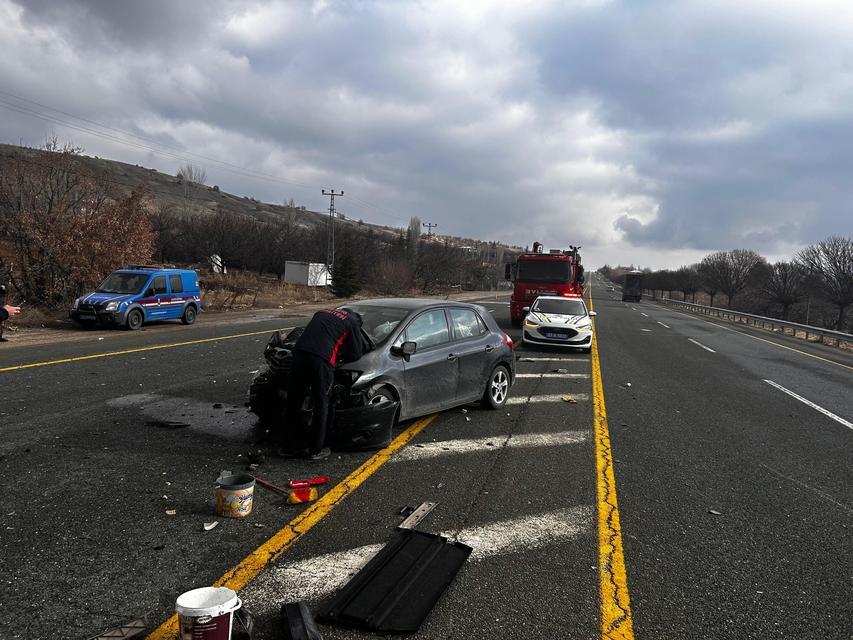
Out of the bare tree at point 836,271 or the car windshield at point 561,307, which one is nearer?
the car windshield at point 561,307

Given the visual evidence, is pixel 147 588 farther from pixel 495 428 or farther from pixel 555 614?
pixel 495 428

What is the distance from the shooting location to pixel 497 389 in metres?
8.00

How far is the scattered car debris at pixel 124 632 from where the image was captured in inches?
105

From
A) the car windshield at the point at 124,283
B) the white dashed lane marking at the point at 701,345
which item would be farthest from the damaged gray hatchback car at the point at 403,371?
the white dashed lane marking at the point at 701,345

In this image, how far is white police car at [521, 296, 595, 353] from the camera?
14641mm

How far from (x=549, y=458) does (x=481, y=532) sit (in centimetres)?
200

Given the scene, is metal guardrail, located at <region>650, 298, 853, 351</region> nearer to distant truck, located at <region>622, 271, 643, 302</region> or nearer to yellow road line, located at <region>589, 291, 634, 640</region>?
distant truck, located at <region>622, 271, 643, 302</region>

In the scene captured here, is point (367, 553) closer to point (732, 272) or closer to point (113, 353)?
point (113, 353)

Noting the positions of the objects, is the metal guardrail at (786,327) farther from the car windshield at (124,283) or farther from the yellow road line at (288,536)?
the car windshield at (124,283)

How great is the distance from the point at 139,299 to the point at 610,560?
633 inches

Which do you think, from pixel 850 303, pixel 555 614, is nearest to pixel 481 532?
pixel 555 614

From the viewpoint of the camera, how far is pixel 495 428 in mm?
6922

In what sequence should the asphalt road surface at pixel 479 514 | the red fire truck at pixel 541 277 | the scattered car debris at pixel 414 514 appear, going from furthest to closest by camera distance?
the red fire truck at pixel 541 277, the scattered car debris at pixel 414 514, the asphalt road surface at pixel 479 514

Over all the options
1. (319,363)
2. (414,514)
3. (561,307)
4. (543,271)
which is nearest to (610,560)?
(414,514)
